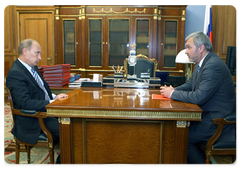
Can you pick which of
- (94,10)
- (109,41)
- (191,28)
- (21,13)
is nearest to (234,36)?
(191,28)

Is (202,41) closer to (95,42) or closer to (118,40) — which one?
(118,40)

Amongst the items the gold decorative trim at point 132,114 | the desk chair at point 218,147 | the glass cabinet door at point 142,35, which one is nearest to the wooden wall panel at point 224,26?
the glass cabinet door at point 142,35

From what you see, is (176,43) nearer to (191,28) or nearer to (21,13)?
(191,28)

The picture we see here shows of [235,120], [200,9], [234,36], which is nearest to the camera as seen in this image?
[235,120]

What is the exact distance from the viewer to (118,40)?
5551 mm

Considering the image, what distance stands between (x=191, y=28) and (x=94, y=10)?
259 centimetres

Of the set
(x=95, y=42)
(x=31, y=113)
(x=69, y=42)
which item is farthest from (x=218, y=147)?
(x=69, y=42)

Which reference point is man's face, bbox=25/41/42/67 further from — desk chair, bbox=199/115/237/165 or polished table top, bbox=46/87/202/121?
desk chair, bbox=199/115/237/165

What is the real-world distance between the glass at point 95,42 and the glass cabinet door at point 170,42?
5.47 feet

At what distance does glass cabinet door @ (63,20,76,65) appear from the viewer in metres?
5.57

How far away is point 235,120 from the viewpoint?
62.8 inches

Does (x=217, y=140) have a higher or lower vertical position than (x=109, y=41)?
lower

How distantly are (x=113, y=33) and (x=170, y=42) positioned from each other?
57.8 inches

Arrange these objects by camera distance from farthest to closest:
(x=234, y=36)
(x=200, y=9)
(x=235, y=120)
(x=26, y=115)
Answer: (x=200, y=9) → (x=234, y=36) → (x=26, y=115) → (x=235, y=120)
